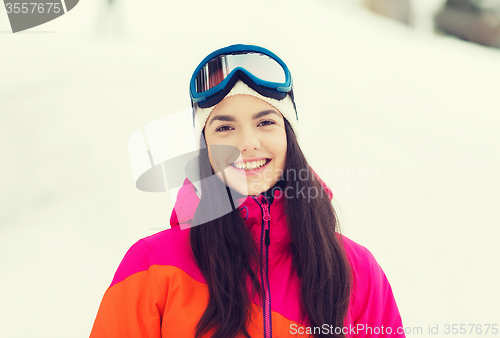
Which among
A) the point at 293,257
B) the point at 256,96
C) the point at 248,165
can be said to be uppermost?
the point at 256,96

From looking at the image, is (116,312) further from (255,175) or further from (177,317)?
Answer: (255,175)

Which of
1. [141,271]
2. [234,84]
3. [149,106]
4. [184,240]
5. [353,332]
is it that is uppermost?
[149,106]

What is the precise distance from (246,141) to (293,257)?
1.68 feet

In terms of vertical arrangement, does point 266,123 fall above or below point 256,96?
below

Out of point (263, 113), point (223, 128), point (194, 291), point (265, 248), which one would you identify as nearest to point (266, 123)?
point (263, 113)

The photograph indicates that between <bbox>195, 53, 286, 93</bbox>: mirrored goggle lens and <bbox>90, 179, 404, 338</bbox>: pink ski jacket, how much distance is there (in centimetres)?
45

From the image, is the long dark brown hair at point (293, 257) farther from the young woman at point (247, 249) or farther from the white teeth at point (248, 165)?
the white teeth at point (248, 165)

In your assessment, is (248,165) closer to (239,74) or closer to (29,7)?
(239,74)

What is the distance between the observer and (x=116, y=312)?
3.84 feet

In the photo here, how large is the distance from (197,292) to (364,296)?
0.69 meters

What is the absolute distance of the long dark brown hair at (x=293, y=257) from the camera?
1.17m

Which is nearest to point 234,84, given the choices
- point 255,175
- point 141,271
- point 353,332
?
point 255,175

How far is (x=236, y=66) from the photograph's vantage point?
1377 millimetres

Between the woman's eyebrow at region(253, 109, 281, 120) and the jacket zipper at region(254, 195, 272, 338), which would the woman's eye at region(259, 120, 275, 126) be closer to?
the woman's eyebrow at region(253, 109, 281, 120)
